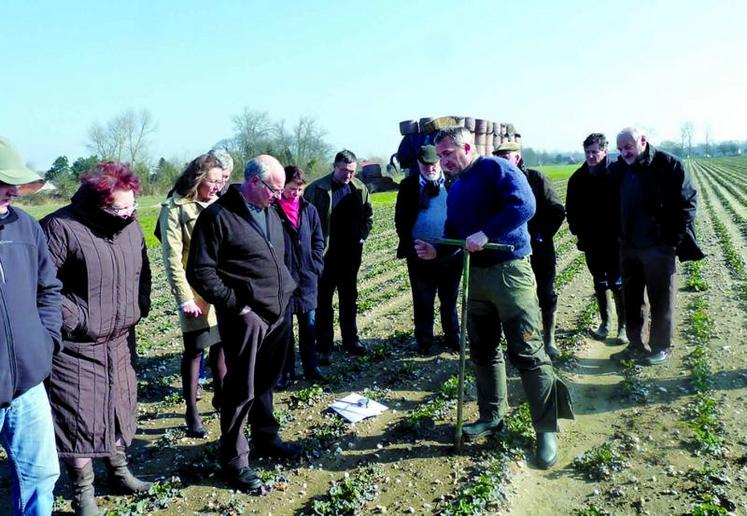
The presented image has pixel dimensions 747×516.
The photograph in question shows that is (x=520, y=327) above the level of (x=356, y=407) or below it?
above

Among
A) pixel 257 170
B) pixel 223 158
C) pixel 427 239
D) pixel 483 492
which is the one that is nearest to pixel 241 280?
pixel 257 170

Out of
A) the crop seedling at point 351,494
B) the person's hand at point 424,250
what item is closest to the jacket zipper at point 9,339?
the crop seedling at point 351,494

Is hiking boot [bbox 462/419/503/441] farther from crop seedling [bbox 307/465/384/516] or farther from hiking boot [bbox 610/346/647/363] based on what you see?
hiking boot [bbox 610/346/647/363]

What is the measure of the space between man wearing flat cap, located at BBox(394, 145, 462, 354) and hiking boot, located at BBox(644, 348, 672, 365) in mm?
2132

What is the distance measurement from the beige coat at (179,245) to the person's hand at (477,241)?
7.28 feet

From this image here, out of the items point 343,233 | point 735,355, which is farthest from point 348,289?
point 735,355

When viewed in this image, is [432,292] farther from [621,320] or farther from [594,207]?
[621,320]

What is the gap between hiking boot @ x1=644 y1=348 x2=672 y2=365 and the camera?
6238mm

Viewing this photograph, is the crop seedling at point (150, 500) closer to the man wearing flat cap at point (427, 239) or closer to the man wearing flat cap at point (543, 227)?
the man wearing flat cap at point (427, 239)

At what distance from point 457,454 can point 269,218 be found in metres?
2.37

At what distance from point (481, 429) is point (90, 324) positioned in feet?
10.1

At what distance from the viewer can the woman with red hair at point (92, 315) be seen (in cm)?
358

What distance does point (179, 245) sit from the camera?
4.79m

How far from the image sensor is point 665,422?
496cm
